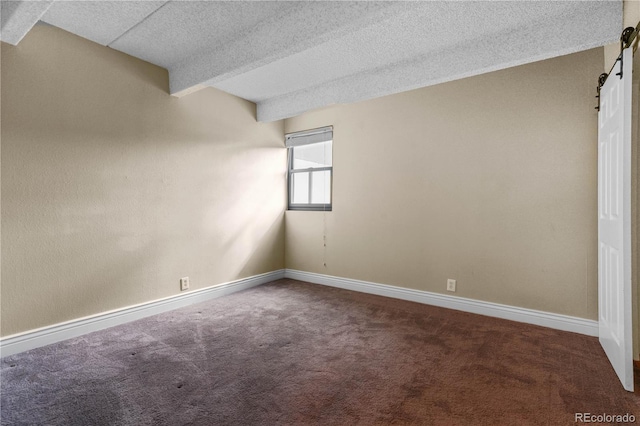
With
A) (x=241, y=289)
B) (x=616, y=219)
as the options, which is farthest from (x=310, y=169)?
(x=616, y=219)

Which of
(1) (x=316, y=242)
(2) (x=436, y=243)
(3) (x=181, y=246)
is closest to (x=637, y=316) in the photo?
(2) (x=436, y=243)

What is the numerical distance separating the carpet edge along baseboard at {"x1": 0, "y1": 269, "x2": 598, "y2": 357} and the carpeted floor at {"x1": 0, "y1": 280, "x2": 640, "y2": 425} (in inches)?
3.9

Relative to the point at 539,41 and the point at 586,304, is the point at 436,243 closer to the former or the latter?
the point at 586,304

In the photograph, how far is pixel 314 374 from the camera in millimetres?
2031

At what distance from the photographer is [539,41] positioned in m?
2.30

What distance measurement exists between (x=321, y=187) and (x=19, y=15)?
10.9 feet

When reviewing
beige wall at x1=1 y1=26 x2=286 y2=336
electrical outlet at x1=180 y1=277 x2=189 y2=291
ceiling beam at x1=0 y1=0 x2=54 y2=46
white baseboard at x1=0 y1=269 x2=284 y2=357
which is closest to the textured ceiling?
ceiling beam at x1=0 y1=0 x2=54 y2=46

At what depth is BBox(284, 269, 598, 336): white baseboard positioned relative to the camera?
2723 millimetres

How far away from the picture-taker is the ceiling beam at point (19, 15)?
182 centimetres

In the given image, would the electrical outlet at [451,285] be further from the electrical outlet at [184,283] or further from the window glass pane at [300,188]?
the electrical outlet at [184,283]

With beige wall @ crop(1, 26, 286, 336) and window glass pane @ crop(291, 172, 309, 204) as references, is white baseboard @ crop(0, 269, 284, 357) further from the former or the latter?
window glass pane @ crop(291, 172, 309, 204)

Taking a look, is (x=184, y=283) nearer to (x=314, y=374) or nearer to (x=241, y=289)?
A: (x=241, y=289)

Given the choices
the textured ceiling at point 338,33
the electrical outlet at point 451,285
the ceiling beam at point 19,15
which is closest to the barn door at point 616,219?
the textured ceiling at point 338,33

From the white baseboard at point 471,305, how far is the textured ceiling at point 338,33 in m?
2.24
